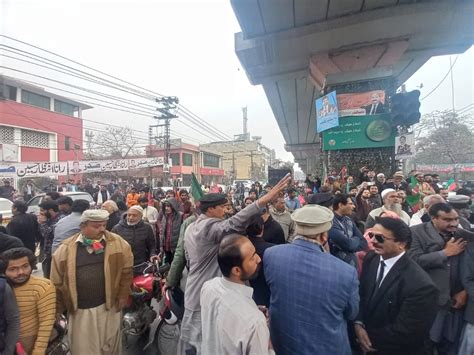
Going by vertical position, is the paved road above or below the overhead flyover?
below

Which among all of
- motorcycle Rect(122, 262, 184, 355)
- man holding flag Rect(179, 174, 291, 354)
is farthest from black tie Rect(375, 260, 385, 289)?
motorcycle Rect(122, 262, 184, 355)

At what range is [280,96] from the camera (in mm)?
13703

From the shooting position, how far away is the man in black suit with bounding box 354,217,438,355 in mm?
1906

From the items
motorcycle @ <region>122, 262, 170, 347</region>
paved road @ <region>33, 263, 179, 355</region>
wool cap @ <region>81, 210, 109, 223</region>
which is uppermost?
wool cap @ <region>81, 210, 109, 223</region>

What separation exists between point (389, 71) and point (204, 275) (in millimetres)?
8866

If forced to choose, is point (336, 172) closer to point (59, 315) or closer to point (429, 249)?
point (429, 249)

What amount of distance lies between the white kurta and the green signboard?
27.4ft

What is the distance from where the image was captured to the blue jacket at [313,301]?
178 centimetres

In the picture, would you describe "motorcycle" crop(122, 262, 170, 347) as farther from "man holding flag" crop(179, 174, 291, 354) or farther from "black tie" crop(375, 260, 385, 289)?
"black tie" crop(375, 260, 385, 289)

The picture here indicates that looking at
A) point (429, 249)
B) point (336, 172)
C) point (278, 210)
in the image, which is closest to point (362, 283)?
point (429, 249)

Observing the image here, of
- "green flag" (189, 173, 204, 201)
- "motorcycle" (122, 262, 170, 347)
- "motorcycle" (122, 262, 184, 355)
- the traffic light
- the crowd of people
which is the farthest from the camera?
the traffic light

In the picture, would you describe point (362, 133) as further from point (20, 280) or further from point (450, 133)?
point (450, 133)

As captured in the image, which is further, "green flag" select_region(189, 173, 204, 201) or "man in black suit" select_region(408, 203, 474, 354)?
"green flag" select_region(189, 173, 204, 201)

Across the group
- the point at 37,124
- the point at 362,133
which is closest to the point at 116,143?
the point at 37,124
